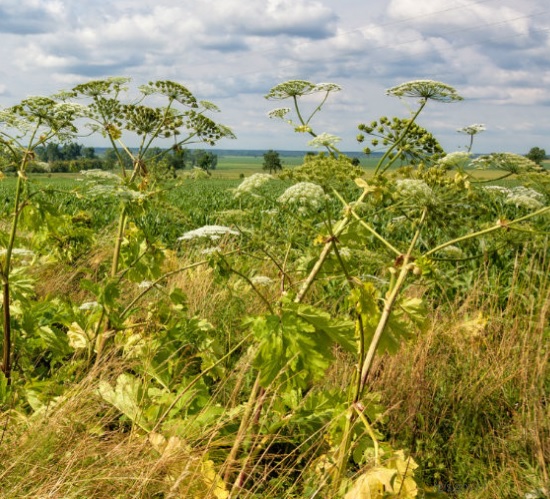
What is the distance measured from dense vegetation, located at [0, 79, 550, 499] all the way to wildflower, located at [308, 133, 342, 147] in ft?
0.03

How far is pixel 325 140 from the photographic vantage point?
291cm

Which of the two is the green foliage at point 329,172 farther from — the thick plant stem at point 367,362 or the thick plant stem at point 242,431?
the thick plant stem at point 242,431

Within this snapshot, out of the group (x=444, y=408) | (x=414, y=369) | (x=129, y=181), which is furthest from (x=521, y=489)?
(x=129, y=181)

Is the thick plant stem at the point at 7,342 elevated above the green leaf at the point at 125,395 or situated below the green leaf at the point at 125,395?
above

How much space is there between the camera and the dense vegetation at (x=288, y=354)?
2775 millimetres

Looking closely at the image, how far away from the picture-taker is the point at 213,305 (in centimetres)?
583

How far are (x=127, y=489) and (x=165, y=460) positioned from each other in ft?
0.63

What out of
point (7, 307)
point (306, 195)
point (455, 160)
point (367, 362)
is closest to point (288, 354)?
point (367, 362)

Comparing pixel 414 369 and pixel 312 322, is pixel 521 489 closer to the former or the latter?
pixel 414 369

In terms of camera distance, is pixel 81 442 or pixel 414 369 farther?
pixel 414 369

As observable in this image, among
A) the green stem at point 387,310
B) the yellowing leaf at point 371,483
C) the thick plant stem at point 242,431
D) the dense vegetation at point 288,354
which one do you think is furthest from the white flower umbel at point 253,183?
the yellowing leaf at point 371,483

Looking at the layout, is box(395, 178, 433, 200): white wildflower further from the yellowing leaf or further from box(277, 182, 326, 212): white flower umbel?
the yellowing leaf

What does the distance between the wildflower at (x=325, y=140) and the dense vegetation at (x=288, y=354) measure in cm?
1

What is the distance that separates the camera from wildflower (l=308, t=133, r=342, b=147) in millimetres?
2908
